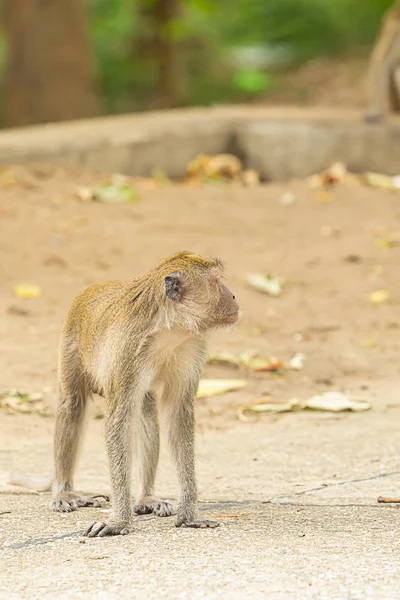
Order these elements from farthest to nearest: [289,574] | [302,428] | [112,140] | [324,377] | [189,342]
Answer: [112,140]
[324,377]
[302,428]
[189,342]
[289,574]

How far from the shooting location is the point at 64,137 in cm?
1213

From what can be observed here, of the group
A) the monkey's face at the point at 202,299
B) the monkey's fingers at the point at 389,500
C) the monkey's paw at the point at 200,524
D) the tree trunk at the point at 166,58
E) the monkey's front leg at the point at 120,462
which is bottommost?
the tree trunk at the point at 166,58

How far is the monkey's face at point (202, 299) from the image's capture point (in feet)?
14.9

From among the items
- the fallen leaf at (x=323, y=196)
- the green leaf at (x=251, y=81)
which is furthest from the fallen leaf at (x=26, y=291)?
the green leaf at (x=251, y=81)

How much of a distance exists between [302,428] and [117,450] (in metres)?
2.26

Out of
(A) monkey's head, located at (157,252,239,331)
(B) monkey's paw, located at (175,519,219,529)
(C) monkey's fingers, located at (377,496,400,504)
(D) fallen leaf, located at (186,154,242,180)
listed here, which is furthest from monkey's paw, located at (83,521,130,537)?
(D) fallen leaf, located at (186,154,242,180)

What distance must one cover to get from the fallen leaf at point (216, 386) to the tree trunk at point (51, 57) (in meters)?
9.83

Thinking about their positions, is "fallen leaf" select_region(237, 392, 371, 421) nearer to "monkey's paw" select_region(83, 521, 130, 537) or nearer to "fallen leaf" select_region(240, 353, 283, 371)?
"fallen leaf" select_region(240, 353, 283, 371)

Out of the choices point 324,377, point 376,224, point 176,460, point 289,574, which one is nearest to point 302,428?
point 324,377

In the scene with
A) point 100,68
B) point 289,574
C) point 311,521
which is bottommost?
point 100,68

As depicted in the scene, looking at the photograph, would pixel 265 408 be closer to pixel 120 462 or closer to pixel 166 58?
pixel 120 462

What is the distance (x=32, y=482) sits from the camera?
5688 millimetres

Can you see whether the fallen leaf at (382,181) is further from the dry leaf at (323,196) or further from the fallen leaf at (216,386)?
the fallen leaf at (216,386)

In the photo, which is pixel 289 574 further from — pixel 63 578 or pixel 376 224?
pixel 376 224
